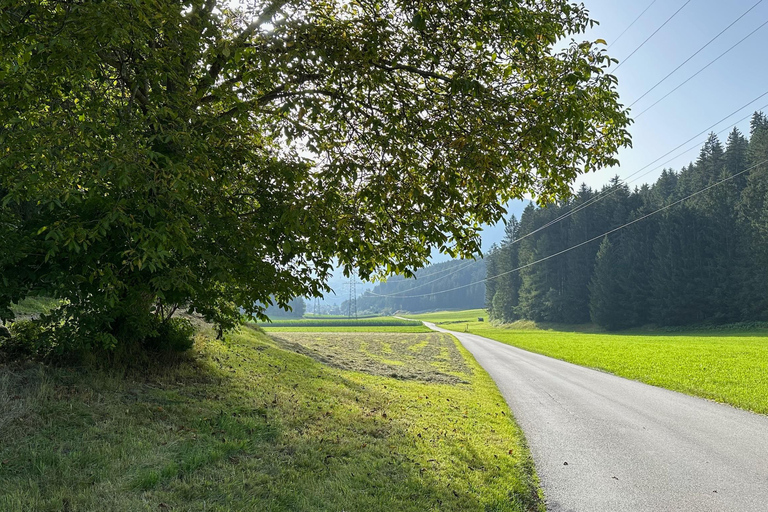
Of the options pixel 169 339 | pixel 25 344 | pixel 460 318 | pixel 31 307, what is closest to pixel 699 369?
pixel 169 339

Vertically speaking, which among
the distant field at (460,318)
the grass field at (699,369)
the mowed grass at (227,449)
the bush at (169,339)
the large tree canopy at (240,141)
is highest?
the large tree canopy at (240,141)

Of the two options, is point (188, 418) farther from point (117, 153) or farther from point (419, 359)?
point (419, 359)

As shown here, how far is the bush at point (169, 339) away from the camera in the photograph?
947 centimetres

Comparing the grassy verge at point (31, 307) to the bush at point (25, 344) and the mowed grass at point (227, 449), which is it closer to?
the bush at point (25, 344)

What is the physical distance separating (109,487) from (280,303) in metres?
3.68

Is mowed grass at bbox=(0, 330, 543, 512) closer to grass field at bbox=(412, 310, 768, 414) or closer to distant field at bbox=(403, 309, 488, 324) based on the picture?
grass field at bbox=(412, 310, 768, 414)

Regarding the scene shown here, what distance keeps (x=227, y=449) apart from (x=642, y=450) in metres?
7.30

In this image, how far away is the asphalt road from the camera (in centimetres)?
562

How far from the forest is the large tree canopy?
42.8 meters

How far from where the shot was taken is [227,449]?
5.97 m

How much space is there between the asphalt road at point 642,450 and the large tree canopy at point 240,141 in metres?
4.31

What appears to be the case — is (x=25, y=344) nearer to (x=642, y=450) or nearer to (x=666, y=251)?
(x=642, y=450)

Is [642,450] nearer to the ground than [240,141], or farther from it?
nearer to the ground

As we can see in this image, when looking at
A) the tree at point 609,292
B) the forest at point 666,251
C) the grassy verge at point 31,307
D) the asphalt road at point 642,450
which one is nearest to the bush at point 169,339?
the grassy verge at point 31,307
